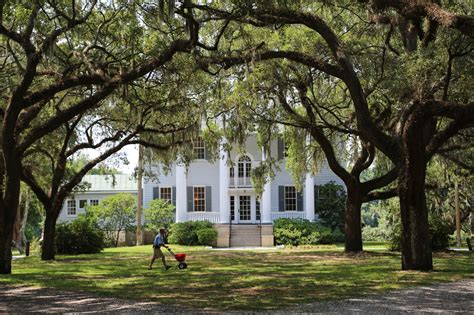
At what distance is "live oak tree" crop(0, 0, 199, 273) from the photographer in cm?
1428

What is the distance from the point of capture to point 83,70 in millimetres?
16297

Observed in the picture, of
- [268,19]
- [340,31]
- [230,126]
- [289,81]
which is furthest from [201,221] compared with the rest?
[268,19]

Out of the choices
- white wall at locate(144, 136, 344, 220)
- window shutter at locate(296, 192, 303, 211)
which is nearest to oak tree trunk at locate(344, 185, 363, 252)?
window shutter at locate(296, 192, 303, 211)

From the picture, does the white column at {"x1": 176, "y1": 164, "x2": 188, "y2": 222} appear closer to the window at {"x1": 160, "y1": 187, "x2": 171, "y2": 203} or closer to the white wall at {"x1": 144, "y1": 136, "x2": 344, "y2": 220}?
the white wall at {"x1": 144, "y1": 136, "x2": 344, "y2": 220}

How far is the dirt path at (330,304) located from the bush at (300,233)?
21.3 meters

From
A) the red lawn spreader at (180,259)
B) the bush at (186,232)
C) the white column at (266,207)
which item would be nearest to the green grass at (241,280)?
the red lawn spreader at (180,259)

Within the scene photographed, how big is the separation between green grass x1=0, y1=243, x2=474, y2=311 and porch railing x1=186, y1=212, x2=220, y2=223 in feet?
55.8

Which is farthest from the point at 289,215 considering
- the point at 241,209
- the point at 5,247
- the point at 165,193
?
the point at 5,247

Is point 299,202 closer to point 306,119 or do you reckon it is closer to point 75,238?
point 306,119

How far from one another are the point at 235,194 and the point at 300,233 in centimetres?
604

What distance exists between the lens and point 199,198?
3766cm

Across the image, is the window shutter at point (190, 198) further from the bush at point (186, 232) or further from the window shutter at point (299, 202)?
the window shutter at point (299, 202)

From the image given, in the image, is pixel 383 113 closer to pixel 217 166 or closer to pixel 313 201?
pixel 313 201

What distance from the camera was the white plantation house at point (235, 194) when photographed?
3606cm
